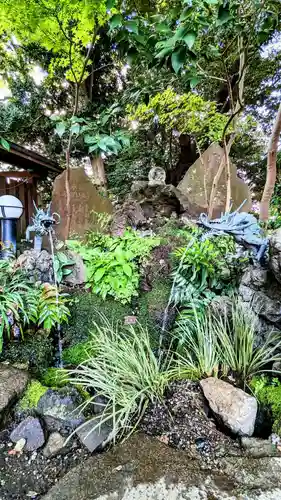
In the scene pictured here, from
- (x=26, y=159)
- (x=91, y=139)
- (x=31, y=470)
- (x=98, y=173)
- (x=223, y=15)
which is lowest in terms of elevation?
(x=31, y=470)

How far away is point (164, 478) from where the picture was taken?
1.42 m

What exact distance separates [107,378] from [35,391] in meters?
0.59

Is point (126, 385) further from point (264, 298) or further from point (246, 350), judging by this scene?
point (264, 298)

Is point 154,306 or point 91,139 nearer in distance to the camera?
point 91,139

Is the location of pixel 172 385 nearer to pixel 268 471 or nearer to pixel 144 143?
pixel 268 471

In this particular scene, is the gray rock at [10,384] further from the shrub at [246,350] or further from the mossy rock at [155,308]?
the shrub at [246,350]

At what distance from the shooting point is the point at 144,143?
26.6 ft

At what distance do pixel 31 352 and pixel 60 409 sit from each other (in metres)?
0.67

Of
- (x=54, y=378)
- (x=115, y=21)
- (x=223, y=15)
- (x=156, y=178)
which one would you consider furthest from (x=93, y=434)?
(x=156, y=178)

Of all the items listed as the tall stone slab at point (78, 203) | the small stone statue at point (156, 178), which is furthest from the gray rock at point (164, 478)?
the small stone statue at point (156, 178)

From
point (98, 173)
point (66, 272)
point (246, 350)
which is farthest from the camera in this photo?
point (98, 173)

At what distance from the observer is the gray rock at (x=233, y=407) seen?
1.77m

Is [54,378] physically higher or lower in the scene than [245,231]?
lower

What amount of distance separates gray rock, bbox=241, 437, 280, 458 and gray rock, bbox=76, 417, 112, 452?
91 centimetres
